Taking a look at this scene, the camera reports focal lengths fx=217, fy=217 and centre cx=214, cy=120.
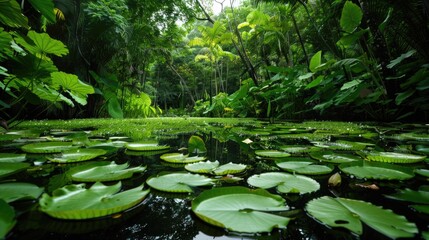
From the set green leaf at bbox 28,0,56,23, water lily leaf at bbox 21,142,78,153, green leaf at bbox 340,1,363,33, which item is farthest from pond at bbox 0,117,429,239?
green leaf at bbox 340,1,363,33

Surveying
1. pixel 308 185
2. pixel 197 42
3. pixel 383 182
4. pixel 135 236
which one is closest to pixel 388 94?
pixel 383 182

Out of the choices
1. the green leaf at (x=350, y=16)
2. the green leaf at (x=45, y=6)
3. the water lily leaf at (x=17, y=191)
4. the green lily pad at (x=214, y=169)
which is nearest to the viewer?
the water lily leaf at (x=17, y=191)

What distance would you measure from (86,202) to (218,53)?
26.5 ft

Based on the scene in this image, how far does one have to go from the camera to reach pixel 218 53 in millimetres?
8062

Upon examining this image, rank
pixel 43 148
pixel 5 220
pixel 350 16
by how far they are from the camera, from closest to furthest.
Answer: pixel 5 220
pixel 43 148
pixel 350 16

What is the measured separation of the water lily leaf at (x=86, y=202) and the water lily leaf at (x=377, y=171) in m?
0.63

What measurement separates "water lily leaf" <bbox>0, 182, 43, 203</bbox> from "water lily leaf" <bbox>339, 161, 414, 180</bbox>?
0.84 m

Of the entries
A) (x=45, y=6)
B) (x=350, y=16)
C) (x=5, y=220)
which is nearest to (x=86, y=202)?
(x=5, y=220)

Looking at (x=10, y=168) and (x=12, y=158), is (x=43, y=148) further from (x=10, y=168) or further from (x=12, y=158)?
(x=10, y=168)

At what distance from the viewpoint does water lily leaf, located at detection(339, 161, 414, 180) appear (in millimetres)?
633

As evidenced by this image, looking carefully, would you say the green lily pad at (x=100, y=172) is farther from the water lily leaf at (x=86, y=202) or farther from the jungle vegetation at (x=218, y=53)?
the jungle vegetation at (x=218, y=53)

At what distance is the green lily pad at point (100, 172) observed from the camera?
60 centimetres

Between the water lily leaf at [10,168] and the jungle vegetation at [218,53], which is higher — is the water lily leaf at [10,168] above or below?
below

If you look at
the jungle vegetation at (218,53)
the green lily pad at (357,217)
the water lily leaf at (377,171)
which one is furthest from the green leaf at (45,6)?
the water lily leaf at (377,171)
